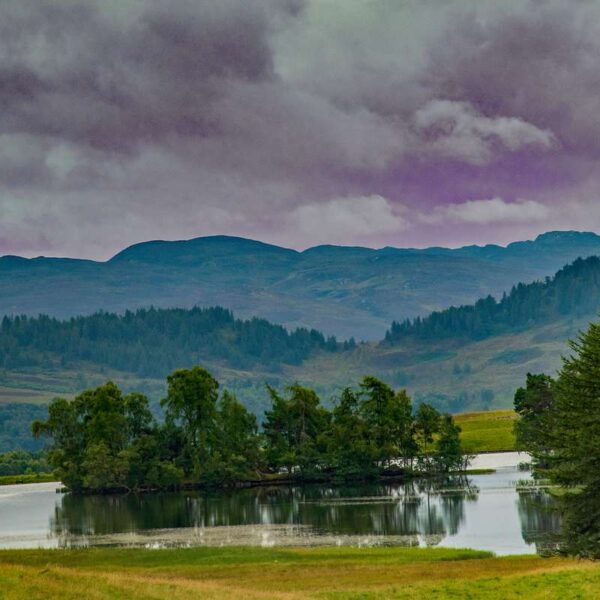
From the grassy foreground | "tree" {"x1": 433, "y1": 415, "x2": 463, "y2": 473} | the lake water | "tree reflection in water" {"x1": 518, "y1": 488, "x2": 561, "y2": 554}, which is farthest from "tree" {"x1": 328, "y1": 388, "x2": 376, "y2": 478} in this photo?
the grassy foreground

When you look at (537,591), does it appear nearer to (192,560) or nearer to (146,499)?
(192,560)

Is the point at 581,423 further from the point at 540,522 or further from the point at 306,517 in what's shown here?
the point at 306,517

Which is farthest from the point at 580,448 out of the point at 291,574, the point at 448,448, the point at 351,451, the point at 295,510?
the point at 448,448

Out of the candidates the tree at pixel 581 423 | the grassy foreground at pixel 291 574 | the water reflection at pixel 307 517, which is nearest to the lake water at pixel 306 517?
the water reflection at pixel 307 517

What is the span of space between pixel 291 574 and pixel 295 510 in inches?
2549

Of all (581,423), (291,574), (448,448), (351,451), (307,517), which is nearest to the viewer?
(291,574)

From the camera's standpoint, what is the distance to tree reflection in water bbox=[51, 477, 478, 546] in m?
118

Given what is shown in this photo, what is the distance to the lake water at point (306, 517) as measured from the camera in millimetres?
107188

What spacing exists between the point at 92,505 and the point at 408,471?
60.9 m

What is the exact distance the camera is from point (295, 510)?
14188 centimetres

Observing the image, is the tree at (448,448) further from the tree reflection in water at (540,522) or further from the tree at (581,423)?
the tree at (581,423)

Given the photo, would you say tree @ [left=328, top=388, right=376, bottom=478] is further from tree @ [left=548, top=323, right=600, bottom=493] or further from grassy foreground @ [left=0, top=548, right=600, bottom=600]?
tree @ [left=548, top=323, right=600, bottom=493]

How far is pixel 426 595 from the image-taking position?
2271 inches

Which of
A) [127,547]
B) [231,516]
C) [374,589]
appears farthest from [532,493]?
[374,589]
